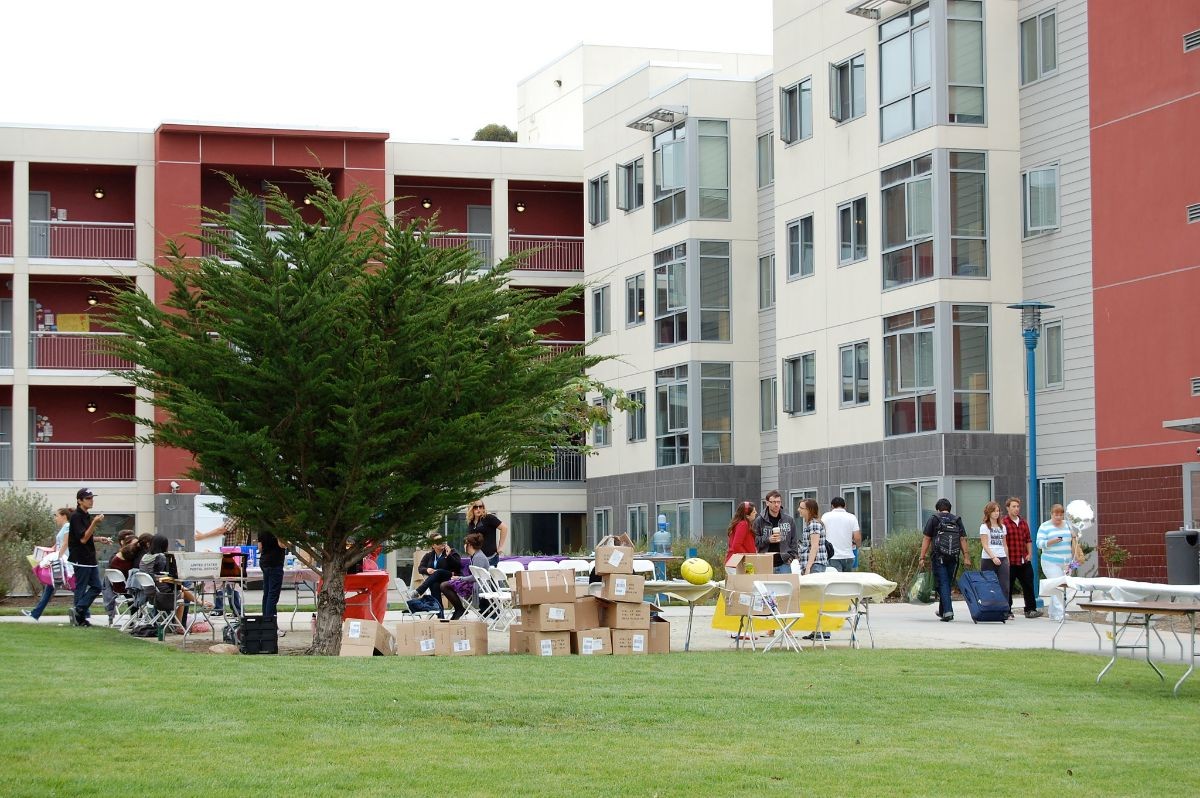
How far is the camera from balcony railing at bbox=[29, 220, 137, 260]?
4594cm

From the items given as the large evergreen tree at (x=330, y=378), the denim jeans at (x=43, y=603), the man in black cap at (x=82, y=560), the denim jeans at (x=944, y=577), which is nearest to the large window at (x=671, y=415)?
the denim jeans at (x=944, y=577)

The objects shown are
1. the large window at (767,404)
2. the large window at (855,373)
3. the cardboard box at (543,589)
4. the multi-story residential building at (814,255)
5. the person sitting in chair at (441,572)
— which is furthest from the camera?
the large window at (767,404)

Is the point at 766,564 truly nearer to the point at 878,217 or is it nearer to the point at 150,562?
the point at 150,562

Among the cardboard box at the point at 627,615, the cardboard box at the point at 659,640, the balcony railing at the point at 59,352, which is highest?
the balcony railing at the point at 59,352

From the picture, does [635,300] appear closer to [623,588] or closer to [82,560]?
[82,560]

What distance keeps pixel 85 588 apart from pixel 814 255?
62.7ft

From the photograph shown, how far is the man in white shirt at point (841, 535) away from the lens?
24812mm

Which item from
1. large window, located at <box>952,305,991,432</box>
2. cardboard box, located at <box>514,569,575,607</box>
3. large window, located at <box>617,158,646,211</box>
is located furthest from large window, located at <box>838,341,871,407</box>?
cardboard box, located at <box>514,569,575,607</box>

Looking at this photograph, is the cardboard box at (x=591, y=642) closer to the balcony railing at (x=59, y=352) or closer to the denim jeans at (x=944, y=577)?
the denim jeans at (x=944, y=577)

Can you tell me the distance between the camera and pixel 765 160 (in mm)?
40781

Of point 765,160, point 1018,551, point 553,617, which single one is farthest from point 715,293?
point 553,617

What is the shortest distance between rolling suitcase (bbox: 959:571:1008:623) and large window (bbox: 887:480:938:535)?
951cm

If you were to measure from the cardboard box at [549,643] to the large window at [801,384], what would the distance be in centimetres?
2007

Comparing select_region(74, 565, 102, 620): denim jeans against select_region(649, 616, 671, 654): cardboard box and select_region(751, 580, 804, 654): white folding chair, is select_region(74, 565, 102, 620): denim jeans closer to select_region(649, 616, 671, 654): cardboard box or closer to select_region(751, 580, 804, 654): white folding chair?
select_region(649, 616, 671, 654): cardboard box
